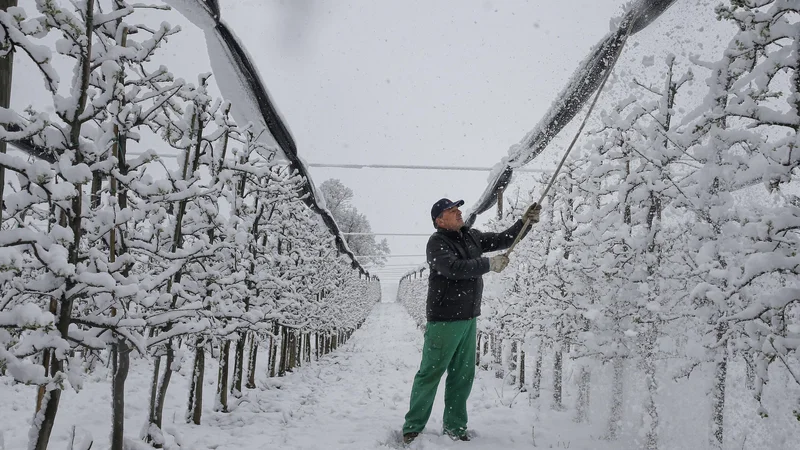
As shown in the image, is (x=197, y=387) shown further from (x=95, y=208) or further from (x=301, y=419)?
(x=95, y=208)

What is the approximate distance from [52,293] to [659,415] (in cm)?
446

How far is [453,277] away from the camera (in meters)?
4.09

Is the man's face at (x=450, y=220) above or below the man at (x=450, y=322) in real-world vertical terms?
above

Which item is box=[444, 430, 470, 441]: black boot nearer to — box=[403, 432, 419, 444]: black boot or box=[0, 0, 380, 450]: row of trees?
box=[403, 432, 419, 444]: black boot

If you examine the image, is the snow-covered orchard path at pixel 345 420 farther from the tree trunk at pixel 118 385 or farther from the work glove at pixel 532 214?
the work glove at pixel 532 214

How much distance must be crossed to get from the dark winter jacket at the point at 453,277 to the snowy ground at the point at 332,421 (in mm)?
1166

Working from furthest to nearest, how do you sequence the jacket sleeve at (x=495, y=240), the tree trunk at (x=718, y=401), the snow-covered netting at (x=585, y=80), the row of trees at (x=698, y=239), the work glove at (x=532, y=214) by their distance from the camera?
the jacket sleeve at (x=495, y=240)
the work glove at (x=532, y=214)
the tree trunk at (x=718, y=401)
the snow-covered netting at (x=585, y=80)
the row of trees at (x=698, y=239)

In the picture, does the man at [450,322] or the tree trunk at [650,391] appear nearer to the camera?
the tree trunk at [650,391]

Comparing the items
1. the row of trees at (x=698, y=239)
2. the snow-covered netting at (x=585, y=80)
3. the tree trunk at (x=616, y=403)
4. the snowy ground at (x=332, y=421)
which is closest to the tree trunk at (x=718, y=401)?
the row of trees at (x=698, y=239)

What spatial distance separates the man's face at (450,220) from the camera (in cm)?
446

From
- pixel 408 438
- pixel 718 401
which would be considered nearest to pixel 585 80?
pixel 718 401

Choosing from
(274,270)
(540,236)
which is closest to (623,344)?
(540,236)

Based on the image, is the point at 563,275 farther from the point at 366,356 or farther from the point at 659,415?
the point at 366,356

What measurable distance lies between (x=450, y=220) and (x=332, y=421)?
264cm
